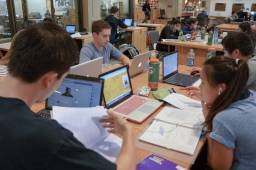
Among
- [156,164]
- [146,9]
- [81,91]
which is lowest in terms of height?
[156,164]

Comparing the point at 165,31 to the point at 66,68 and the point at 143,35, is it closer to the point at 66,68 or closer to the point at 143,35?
the point at 143,35

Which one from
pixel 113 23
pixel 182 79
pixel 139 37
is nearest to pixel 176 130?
pixel 182 79

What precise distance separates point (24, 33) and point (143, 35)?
7593mm

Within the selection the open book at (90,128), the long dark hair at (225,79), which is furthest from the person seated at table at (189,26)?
the open book at (90,128)

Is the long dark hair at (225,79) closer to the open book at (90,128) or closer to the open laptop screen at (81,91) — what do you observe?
the open book at (90,128)

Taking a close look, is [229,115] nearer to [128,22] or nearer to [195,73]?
[195,73]

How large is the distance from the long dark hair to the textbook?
0.39m

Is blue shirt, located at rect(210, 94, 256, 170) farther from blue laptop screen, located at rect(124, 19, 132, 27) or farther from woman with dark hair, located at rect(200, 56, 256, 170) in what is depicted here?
blue laptop screen, located at rect(124, 19, 132, 27)

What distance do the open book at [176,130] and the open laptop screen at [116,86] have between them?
34 centimetres

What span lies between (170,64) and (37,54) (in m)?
1.98

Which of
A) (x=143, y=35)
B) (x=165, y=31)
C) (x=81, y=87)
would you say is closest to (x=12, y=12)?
(x=165, y=31)

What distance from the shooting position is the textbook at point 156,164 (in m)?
1.19

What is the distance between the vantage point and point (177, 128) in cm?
155

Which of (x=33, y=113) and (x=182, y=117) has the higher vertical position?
(x=33, y=113)
